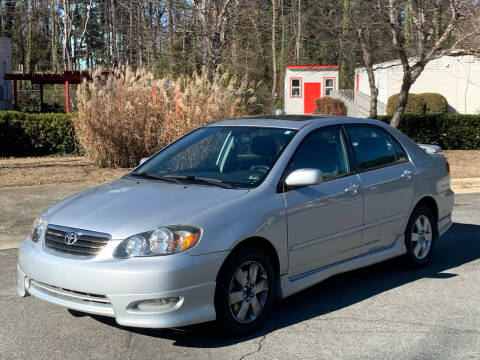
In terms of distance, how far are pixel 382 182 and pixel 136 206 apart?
8.29ft

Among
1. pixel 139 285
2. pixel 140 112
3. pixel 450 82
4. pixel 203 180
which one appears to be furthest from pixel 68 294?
pixel 450 82

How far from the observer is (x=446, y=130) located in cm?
1912

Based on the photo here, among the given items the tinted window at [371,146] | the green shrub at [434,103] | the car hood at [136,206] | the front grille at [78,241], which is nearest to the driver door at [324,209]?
the tinted window at [371,146]

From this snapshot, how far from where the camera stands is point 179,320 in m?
4.38

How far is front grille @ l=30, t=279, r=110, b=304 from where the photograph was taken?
4.43 meters

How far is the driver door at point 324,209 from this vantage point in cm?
Answer: 520

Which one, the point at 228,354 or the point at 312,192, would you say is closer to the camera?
the point at 228,354

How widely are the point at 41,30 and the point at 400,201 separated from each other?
56.6 m

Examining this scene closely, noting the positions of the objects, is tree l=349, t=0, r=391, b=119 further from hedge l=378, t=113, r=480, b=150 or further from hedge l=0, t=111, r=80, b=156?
hedge l=0, t=111, r=80, b=156

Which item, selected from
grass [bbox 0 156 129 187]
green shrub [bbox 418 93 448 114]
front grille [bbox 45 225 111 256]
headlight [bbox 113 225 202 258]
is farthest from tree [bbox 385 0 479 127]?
green shrub [bbox 418 93 448 114]

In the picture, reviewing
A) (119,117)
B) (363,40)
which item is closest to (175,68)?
(363,40)

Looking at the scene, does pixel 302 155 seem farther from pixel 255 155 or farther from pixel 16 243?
pixel 16 243

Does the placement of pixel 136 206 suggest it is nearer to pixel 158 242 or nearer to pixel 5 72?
pixel 158 242

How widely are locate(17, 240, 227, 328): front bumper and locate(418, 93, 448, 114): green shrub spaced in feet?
103
